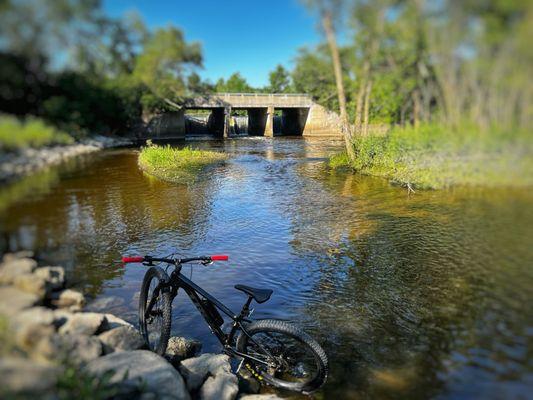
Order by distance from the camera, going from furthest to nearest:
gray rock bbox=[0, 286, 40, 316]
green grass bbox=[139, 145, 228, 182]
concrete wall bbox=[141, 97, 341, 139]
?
concrete wall bbox=[141, 97, 341, 139], green grass bbox=[139, 145, 228, 182], gray rock bbox=[0, 286, 40, 316]

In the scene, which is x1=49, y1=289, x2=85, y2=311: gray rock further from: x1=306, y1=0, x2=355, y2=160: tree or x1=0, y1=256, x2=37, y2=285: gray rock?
x1=306, y1=0, x2=355, y2=160: tree

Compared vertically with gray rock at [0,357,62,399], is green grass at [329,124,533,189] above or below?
above

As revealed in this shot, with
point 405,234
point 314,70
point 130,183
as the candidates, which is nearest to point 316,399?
point 314,70

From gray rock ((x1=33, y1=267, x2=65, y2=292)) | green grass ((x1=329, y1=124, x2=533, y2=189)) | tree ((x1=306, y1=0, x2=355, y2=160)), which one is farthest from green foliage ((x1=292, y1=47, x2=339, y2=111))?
gray rock ((x1=33, y1=267, x2=65, y2=292))

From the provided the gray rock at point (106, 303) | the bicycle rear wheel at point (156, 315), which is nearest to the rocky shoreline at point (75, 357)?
the bicycle rear wheel at point (156, 315)

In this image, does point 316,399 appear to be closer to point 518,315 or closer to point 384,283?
point 518,315

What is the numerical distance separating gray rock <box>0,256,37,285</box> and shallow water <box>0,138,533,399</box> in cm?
11

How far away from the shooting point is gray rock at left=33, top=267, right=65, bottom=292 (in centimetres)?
309

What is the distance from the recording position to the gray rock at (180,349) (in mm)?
4719

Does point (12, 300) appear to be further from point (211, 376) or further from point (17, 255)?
point (211, 376)

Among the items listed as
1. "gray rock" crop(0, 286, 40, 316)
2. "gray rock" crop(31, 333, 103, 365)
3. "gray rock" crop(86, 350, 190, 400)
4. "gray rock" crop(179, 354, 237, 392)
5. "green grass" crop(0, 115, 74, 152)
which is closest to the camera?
"green grass" crop(0, 115, 74, 152)

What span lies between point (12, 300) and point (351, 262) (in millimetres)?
6172

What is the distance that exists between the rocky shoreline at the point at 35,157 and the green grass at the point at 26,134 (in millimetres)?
44

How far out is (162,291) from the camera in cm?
471
